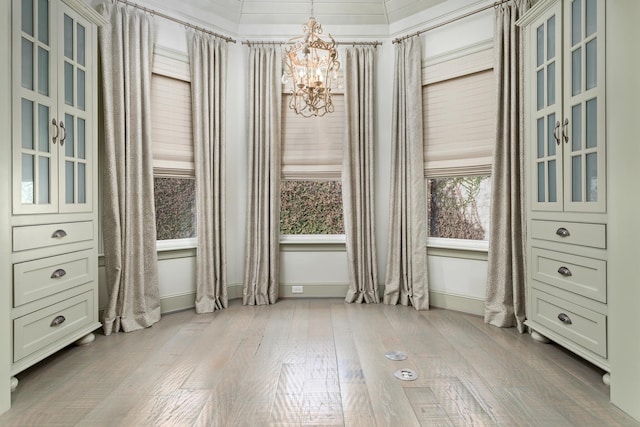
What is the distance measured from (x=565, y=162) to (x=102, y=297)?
3.76 meters

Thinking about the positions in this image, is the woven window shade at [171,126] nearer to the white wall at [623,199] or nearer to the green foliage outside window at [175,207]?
the green foliage outside window at [175,207]

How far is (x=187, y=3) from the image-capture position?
380 centimetres

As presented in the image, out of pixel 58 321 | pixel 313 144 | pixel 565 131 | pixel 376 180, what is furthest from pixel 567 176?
pixel 58 321

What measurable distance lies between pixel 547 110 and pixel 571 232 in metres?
0.90

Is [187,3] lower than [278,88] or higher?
higher

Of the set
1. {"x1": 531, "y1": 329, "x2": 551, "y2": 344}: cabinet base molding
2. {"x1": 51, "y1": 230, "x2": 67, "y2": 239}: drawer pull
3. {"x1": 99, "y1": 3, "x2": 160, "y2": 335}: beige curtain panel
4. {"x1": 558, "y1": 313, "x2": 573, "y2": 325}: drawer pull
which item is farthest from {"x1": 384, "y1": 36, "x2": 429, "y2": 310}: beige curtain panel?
{"x1": 51, "y1": 230, "x2": 67, "y2": 239}: drawer pull

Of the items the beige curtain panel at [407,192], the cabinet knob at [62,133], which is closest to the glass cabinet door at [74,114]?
the cabinet knob at [62,133]

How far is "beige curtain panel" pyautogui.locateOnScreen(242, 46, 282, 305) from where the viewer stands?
4090 millimetres

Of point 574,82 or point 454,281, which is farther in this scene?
point 454,281

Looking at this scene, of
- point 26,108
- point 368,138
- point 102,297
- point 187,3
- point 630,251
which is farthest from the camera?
point 368,138

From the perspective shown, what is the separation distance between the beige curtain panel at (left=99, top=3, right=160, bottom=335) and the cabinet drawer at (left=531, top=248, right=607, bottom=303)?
320cm

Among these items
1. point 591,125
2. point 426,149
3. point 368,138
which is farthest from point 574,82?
point 368,138

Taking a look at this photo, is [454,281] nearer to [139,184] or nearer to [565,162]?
[565,162]

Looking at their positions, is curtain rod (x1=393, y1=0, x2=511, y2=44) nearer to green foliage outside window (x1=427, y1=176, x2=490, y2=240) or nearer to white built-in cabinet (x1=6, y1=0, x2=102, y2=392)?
green foliage outside window (x1=427, y1=176, x2=490, y2=240)
